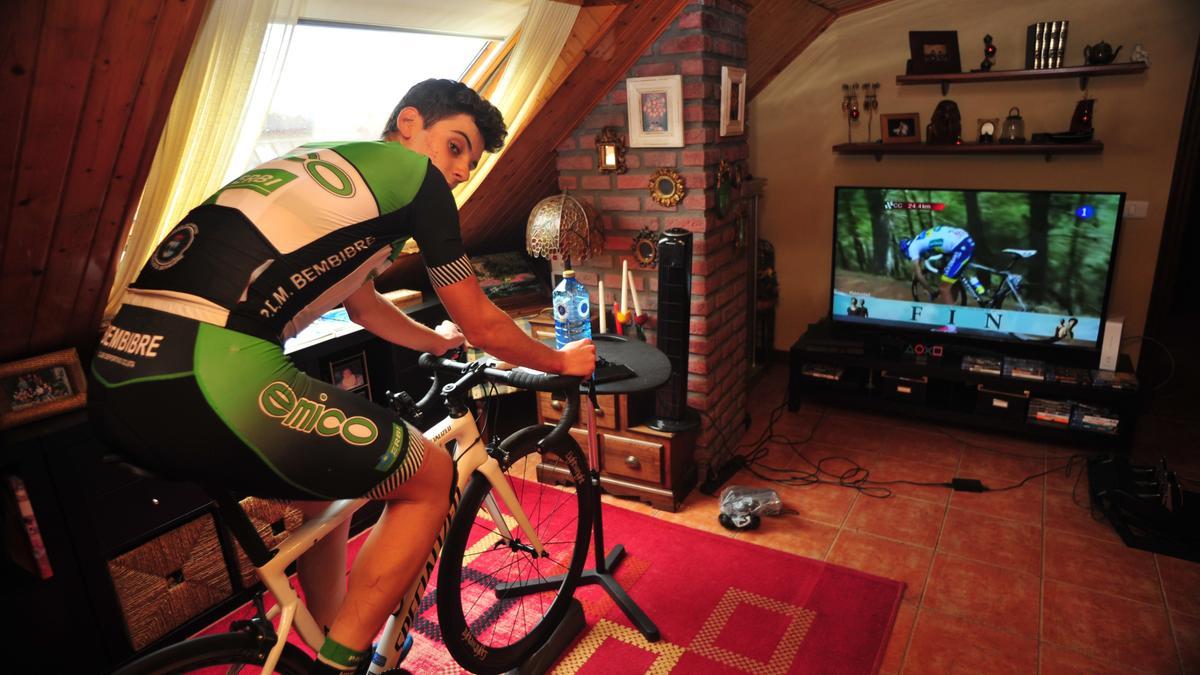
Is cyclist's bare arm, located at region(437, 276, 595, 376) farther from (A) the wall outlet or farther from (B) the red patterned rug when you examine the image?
(A) the wall outlet

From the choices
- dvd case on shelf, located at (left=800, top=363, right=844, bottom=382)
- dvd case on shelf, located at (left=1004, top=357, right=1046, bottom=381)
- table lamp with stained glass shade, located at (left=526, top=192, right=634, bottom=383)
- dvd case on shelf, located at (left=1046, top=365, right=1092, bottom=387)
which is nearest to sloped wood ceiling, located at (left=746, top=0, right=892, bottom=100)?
table lamp with stained glass shade, located at (left=526, top=192, right=634, bottom=383)

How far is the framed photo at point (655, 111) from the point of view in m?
2.66

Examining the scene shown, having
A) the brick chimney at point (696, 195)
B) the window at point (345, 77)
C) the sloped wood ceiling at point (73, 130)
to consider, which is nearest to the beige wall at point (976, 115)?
the brick chimney at point (696, 195)

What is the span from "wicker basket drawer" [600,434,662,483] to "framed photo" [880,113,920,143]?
2.07 metres

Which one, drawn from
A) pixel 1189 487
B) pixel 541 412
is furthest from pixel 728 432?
pixel 1189 487

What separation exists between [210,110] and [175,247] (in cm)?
70

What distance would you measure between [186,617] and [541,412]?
145 centimetres

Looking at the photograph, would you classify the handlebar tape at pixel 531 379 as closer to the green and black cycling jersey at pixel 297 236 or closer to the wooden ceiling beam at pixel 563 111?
the green and black cycling jersey at pixel 297 236

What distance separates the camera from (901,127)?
362 cm

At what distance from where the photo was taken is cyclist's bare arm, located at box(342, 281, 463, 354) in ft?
5.70

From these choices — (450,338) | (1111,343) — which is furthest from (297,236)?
(1111,343)

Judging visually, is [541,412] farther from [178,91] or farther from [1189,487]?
[1189,487]

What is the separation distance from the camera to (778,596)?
2326 millimetres

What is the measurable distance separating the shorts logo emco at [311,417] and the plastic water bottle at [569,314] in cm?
141
